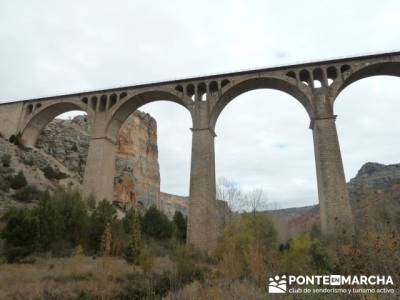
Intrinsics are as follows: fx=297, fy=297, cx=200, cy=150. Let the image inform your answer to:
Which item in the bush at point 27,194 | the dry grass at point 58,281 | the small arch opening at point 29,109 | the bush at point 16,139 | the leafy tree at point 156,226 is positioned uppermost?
the small arch opening at point 29,109

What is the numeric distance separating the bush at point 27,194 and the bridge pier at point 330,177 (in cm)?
1741

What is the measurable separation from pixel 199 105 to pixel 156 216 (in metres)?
8.14

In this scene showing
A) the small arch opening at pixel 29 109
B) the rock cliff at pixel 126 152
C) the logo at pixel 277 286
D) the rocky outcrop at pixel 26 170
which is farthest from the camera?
the rock cliff at pixel 126 152

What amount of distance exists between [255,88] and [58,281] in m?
15.5

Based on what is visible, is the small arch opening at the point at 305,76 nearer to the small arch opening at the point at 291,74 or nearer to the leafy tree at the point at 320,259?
the small arch opening at the point at 291,74

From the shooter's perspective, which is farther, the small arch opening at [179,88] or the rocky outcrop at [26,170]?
the small arch opening at [179,88]

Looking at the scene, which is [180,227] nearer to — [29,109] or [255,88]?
[255,88]

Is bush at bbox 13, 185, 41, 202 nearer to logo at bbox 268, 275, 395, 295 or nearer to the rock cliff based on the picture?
the rock cliff

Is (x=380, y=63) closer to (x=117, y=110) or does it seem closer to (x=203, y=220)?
(x=203, y=220)

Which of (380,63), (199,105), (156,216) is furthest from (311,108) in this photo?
(156,216)

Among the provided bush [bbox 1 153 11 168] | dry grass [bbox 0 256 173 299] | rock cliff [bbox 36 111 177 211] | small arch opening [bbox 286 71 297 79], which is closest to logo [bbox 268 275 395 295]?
dry grass [bbox 0 256 173 299]

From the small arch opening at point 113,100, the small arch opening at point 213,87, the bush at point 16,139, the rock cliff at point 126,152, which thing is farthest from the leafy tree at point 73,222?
the rock cliff at point 126,152

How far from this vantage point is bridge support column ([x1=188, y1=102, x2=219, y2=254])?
50.8 ft

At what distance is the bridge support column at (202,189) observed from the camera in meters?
15.5
